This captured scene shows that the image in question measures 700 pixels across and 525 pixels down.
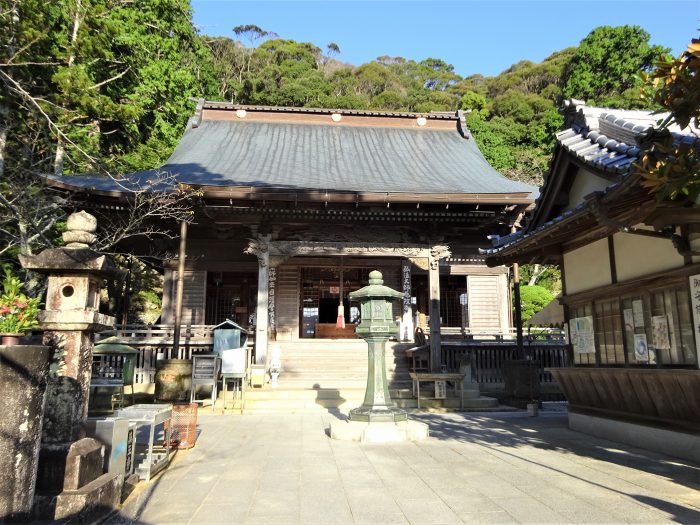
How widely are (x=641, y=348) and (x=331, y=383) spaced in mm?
8079

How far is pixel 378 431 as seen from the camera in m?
7.01

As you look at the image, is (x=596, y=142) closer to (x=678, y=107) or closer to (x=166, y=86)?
(x=678, y=107)

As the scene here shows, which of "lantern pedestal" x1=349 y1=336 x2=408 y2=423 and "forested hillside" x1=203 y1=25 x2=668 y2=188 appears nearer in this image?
"lantern pedestal" x1=349 y1=336 x2=408 y2=423

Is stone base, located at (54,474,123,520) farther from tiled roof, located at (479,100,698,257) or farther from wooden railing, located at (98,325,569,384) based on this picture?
wooden railing, located at (98,325,569,384)

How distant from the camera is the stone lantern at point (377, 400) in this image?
7.06 meters

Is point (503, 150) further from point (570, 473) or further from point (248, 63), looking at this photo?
point (570, 473)

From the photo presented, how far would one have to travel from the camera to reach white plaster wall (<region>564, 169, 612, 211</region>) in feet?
23.2

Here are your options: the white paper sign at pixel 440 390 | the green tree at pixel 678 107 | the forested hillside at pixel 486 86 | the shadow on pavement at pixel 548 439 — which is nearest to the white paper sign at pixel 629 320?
the shadow on pavement at pixel 548 439

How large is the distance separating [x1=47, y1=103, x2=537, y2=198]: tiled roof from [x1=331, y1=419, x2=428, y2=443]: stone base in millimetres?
6599

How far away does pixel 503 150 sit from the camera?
36156 millimetres

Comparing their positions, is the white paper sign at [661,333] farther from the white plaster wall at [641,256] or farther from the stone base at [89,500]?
the stone base at [89,500]

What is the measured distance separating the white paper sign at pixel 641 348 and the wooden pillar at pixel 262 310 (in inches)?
349

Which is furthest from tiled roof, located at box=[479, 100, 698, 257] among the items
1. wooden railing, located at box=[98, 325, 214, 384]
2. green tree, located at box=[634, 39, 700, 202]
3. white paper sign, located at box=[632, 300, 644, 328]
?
wooden railing, located at box=[98, 325, 214, 384]

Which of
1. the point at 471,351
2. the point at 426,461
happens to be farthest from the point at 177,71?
the point at 426,461
